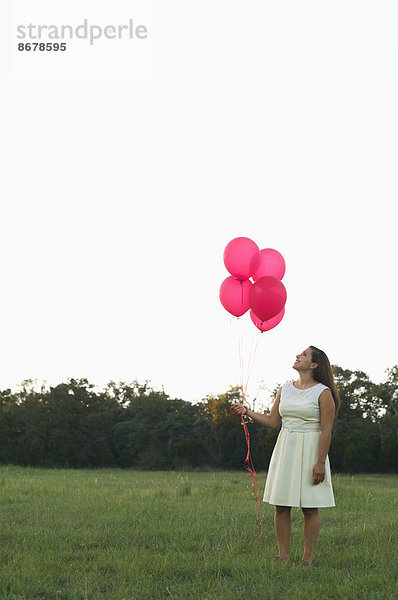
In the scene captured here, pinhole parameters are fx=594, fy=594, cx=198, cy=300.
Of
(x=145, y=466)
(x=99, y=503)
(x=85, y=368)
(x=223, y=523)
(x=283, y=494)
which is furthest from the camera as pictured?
(x=85, y=368)

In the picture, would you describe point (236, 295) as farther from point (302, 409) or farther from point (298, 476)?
point (298, 476)

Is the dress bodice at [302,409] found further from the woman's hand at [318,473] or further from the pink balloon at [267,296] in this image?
the pink balloon at [267,296]

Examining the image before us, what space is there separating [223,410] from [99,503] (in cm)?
2924

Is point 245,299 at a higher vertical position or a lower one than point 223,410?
higher

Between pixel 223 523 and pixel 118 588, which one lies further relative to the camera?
pixel 223 523

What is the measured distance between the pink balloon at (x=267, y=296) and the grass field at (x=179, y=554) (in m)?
2.45

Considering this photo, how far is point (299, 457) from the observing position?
529 cm

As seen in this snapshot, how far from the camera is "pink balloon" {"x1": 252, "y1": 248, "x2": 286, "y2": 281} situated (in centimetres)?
705

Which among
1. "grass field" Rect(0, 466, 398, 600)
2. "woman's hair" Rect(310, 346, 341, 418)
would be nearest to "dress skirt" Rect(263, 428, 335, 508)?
"woman's hair" Rect(310, 346, 341, 418)

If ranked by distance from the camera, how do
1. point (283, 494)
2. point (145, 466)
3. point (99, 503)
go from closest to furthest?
point (283, 494) → point (99, 503) → point (145, 466)

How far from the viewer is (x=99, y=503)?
30.3ft

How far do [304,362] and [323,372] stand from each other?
0.65 feet

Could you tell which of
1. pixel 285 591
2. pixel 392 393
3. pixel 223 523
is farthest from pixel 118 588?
pixel 392 393

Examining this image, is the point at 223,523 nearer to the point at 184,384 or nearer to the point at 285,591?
the point at 285,591
